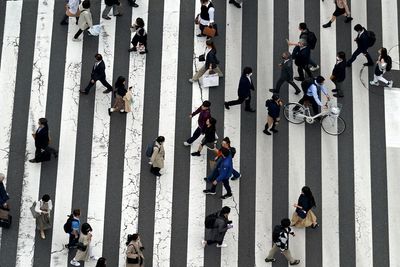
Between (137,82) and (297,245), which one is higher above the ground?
(137,82)

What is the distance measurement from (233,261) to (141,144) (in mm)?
3987

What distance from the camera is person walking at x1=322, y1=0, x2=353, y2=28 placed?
842 inches

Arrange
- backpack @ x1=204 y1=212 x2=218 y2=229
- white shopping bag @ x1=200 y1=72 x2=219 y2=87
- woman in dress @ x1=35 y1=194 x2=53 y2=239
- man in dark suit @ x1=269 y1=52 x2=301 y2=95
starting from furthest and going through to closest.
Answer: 1. white shopping bag @ x1=200 y1=72 x2=219 y2=87
2. man in dark suit @ x1=269 y1=52 x2=301 y2=95
3. backpack @ x1=204 y1=212 x2=218 y2=229
4. woman in dress @ x1=35 y1=194 x2=53 y2=239

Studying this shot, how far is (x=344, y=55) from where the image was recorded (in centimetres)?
1978

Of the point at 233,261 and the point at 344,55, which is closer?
the point at 233,261

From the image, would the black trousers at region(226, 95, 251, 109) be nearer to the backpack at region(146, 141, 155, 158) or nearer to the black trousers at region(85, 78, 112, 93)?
the backpack at region(146, 141, 155, 158)

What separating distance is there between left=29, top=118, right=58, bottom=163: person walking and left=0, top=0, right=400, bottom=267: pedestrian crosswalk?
0.94ft

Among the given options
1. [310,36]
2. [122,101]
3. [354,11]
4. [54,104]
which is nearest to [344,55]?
[310,36]

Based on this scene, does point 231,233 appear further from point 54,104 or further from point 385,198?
point 54,104

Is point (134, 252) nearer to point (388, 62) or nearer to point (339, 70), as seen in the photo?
point (339, 70)

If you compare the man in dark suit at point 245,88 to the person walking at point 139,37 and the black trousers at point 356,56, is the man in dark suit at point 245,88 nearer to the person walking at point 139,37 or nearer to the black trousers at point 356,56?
the person walking at point 139,37

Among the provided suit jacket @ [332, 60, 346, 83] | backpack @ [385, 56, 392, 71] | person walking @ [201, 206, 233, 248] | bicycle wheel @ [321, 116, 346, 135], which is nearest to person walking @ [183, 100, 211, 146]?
person walking @ [201, 206, 233, 248]

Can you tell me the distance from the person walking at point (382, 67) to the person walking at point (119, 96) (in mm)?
6981

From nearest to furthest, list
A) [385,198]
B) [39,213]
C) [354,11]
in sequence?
[39,213] < [385,198] < [354,11]
